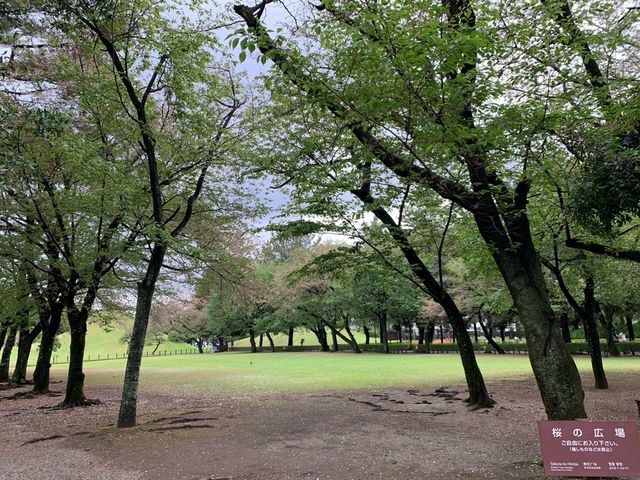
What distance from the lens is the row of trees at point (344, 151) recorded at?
5.20m

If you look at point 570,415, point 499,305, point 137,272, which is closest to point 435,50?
point 570,415

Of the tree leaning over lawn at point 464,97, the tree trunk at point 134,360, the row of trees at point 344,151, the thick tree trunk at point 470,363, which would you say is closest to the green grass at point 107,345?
the row of trees at point 344,151

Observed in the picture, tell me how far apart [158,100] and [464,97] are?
873 centimetres

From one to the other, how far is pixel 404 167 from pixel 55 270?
10.8 metres

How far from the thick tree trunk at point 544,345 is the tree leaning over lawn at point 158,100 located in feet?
21.5

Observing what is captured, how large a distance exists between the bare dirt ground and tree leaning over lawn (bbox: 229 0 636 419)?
1.98 meters

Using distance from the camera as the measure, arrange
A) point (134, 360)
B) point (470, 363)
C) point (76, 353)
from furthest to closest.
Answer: point (76, 353), point (470, 363), point (134, 360)

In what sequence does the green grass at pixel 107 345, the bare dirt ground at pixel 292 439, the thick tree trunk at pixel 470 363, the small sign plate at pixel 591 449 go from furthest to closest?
the green grass at pixel 107 345 < the thick tree trunk at pixel 470 363 < the bare dirt ground at pixel 292 439 < the small sign plate at pixel 591 449

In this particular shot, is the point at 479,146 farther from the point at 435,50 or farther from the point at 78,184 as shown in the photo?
the point at 78,184

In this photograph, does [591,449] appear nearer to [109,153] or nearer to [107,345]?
[109,153]

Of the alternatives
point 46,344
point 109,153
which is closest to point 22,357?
point 46,344

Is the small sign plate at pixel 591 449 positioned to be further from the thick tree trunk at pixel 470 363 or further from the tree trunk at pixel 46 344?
the tree trunk at pixel 46 344

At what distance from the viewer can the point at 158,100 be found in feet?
37.5

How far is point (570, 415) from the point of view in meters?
5.59
